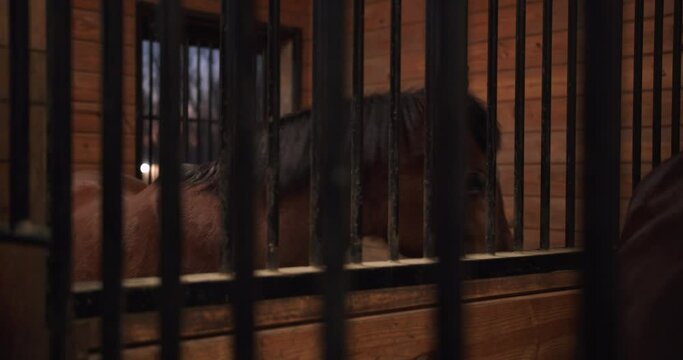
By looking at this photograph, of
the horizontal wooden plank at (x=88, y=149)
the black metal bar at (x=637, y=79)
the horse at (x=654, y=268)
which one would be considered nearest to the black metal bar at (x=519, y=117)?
the horse at (x=654, y=268)

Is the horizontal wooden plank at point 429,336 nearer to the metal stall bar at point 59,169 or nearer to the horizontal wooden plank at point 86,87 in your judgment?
the metal stall bar at point 59,169

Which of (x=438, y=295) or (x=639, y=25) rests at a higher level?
(x=639, y=25)

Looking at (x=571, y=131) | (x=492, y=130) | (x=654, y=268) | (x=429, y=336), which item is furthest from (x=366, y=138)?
(x=654, y=268)

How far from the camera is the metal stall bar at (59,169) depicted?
0.66 m

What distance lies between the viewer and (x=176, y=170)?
43 centimetres

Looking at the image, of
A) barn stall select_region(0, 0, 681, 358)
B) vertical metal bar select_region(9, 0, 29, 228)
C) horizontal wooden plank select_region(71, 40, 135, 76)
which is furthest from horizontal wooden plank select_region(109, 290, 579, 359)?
horizontal wooden plank select_region(71, 40, 135, 76)

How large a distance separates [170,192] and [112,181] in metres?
0.10

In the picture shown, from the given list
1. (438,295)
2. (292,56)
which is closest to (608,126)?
(438,295)

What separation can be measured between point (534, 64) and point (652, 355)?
228cm

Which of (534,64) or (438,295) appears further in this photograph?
(534,64)

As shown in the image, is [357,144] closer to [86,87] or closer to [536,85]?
[536,85]

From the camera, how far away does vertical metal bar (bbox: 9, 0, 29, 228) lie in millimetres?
961

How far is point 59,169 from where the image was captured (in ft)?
2.19

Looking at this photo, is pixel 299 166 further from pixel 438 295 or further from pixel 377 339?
pixel 438 295
